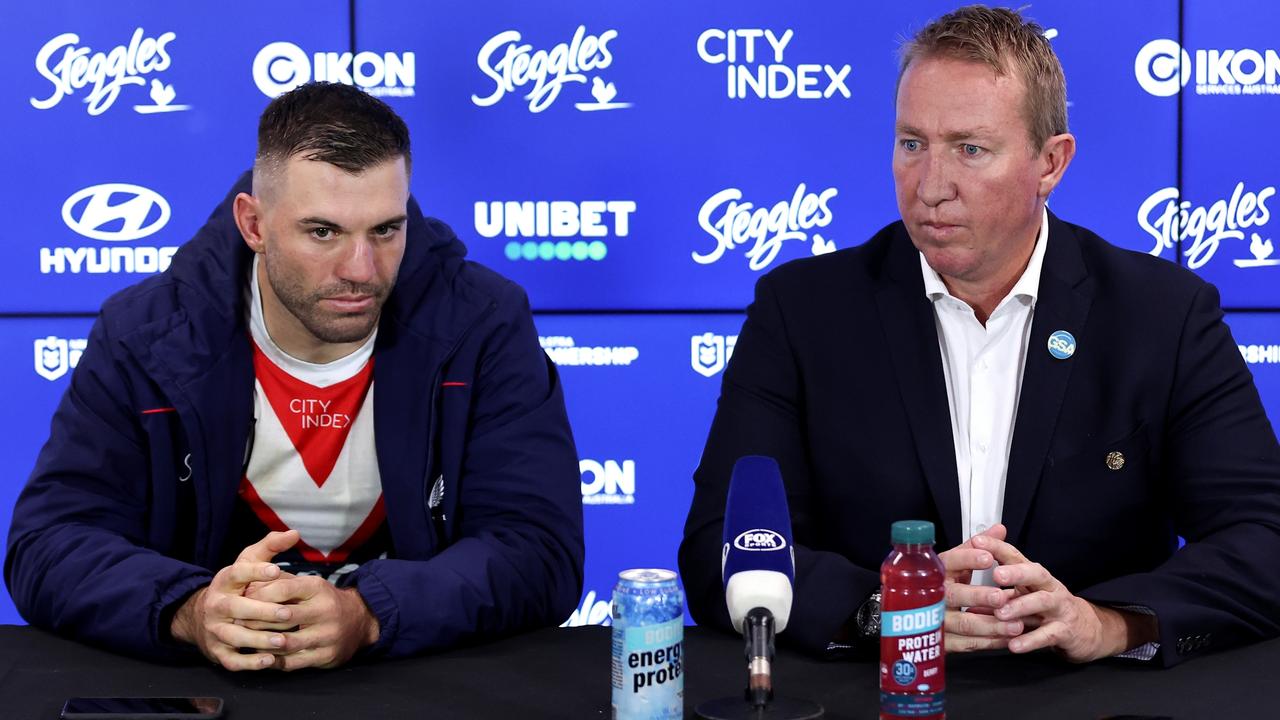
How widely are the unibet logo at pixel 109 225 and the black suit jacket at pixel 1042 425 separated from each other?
6.08 ft

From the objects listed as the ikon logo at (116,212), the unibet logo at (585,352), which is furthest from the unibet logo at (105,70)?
the unibet logo at (585,352)

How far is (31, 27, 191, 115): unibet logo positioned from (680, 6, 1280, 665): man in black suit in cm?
193

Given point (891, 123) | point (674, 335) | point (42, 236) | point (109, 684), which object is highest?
point (891, 123)

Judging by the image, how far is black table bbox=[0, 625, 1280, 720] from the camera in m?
1.52

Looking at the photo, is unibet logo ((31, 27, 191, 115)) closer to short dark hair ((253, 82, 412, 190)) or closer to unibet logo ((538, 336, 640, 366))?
unibet logo ((538, 336, 640, 366))

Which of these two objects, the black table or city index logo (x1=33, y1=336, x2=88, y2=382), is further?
city index logo (x1=33, y1=336, x2=88, y2=382)

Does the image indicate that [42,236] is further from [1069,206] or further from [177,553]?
[1069,206]

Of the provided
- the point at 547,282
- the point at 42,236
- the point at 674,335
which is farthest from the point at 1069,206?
the point at 42,236

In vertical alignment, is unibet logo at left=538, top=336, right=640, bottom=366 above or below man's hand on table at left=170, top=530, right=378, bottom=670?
above

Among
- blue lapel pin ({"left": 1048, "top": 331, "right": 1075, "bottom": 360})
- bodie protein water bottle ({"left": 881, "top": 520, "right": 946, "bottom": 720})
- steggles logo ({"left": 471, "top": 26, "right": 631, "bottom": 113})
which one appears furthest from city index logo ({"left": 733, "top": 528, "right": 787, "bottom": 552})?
steggles logo ({"left": 471, "top": 26, "right": 631, "bottom": 113})

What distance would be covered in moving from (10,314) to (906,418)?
2372mm

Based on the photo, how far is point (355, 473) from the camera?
2281mm

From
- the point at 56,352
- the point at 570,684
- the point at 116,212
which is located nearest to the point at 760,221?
the point at 116,212

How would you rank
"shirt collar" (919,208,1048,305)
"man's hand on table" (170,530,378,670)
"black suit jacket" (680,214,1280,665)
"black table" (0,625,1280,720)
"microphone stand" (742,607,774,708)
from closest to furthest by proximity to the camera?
"microphone stand" (742,607,774,708)
"black table" (0,625,1280,720)
"man's hand on table" (170,530,378,670)
"black suit jacket" (680,214,1280,665)
"shirt collar" (919,208,1048,305)
